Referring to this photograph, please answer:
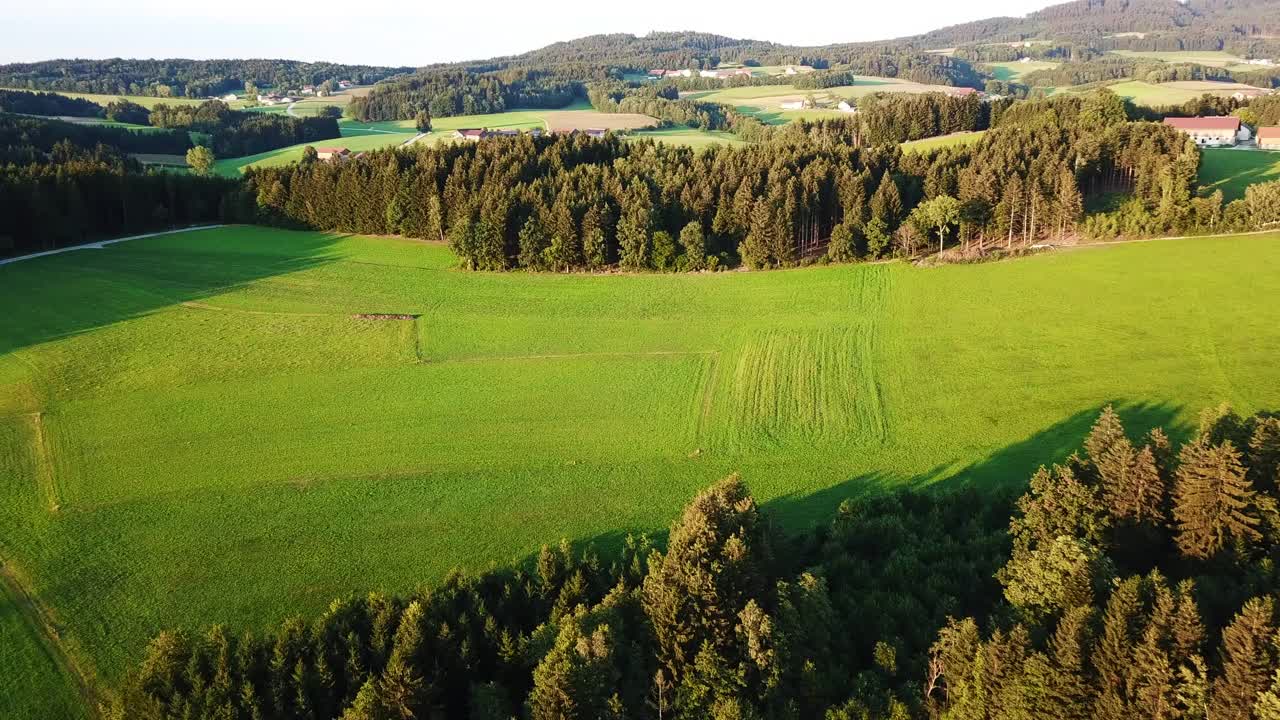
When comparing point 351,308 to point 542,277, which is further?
point 542,277

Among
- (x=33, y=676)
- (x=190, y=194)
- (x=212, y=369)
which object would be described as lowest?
(x=33, y=676)

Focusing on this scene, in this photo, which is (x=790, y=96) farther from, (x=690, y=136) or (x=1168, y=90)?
(x=1168, y=90)

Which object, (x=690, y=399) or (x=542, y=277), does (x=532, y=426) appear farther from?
(x=542, y=277)

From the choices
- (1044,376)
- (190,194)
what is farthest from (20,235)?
(1044,376)

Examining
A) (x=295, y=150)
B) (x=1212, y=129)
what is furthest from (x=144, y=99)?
(x=1212, y=129)

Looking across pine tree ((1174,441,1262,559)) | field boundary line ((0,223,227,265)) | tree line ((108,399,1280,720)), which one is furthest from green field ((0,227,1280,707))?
pine tree ((1174,441,1262,559))

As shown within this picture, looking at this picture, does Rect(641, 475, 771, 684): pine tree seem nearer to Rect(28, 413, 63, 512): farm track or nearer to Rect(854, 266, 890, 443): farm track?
Rect(854, 266, 890, 443): farm track
